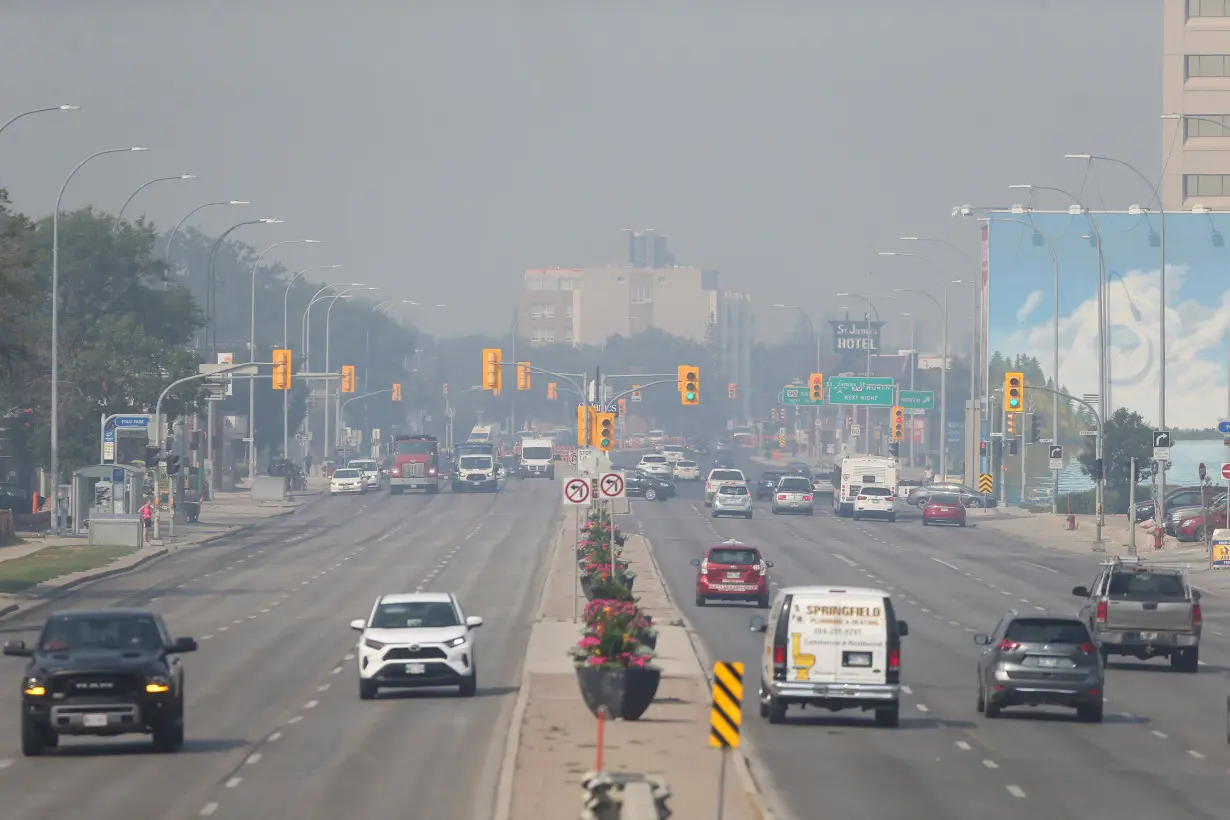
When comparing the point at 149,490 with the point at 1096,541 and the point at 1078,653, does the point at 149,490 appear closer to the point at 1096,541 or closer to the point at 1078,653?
the point at 1096,541

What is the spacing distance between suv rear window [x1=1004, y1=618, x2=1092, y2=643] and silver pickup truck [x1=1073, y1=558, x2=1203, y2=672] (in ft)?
27.4

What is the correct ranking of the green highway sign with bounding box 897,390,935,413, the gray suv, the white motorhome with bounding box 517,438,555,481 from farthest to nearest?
the white motorhome with bounding box 517,438,555,481, the green highway sign with bounding box 897,390,935,413, the gray suv

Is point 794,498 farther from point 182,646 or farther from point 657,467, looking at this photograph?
point 182,646

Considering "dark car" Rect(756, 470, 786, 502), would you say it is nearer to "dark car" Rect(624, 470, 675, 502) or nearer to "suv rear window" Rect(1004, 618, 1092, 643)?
"dark car" Rect(624, 470, 675, 502)

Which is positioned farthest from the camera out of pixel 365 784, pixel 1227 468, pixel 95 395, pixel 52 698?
pixel 95 395

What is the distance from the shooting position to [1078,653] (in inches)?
1086

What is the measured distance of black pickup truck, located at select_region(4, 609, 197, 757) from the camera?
22469mm

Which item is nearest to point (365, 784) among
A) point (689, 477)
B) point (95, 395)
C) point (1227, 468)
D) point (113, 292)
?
point (1227, 468)

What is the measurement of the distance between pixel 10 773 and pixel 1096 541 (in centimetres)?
5951

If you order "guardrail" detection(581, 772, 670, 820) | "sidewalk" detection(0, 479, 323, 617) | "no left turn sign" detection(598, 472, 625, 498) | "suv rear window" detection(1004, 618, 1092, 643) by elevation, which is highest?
"no left turn sign" detection(598, 472, 625, 498)

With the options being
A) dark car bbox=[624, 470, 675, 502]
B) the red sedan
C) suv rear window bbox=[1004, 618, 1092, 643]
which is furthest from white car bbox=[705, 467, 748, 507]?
suv rear window bbox=[1004, 618, 1092, 643]

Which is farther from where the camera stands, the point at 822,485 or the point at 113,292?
the point at 822,485

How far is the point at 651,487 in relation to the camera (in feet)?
340

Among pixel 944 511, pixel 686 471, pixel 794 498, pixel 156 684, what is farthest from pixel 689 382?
pixel 156 684
